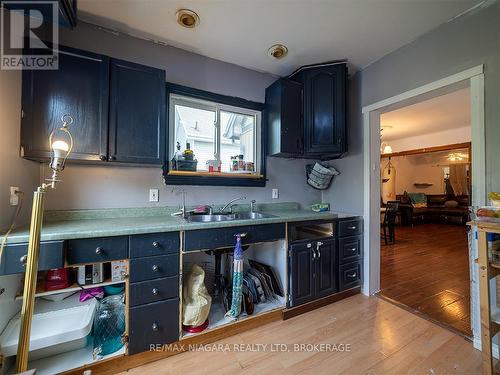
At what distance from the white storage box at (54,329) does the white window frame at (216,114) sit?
130 centimetres

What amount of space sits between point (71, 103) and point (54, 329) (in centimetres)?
142

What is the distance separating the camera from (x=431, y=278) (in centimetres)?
261

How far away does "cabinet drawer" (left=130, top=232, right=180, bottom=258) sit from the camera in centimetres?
131

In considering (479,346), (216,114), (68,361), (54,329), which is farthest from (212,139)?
(479,346)

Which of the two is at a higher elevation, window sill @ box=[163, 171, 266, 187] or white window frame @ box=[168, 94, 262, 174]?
white window frame @ box=[168, 94, 262, 174]

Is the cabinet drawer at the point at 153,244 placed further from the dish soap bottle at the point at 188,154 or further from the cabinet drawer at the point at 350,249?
the cabinet drawer at the point at 350,249

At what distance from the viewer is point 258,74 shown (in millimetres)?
2408

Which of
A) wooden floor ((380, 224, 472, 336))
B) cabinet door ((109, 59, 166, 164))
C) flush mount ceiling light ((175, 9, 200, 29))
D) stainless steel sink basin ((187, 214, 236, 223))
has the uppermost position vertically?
flush mount ceiling light ((175, 9, 200, 29))

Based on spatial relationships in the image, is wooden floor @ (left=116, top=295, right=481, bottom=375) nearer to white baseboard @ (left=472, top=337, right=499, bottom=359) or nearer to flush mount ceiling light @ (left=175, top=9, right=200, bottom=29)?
white baseboard @ (left=472, top=337, right=499, bottom=359)

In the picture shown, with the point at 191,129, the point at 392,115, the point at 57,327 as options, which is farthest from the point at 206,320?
the point at 392,115

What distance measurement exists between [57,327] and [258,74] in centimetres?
274

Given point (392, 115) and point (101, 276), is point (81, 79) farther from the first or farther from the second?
point (392, 115)

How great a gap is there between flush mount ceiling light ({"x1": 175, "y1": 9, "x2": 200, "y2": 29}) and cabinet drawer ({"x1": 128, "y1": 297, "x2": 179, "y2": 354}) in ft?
6.91

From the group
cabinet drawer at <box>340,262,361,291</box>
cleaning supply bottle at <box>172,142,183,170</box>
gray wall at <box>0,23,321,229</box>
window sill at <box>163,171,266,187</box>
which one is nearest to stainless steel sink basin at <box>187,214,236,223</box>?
gray wall at <box>0,23,321,229</box>
